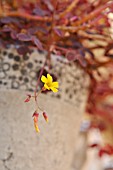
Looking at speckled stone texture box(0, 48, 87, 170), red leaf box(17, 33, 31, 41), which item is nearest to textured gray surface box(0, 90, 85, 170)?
speckled stone texture box(0, 48, 87, 170)

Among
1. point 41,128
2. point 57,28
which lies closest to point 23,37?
point 57,28

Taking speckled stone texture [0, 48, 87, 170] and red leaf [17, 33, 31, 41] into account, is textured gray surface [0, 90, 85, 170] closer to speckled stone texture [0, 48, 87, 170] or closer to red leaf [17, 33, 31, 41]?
speckled stone texture [0, 48, 87, 170]

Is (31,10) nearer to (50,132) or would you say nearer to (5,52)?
(5,52)

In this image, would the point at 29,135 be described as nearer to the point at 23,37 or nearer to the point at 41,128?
the point at 41,128

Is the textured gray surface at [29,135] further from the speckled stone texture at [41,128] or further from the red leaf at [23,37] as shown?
the red leaf at [23,37]

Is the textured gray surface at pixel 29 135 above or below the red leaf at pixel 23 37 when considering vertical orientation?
below

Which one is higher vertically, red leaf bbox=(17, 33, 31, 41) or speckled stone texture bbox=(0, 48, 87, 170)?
red leaf bbox=(17, 33, 31, 41)

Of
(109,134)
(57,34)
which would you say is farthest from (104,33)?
(109,134)

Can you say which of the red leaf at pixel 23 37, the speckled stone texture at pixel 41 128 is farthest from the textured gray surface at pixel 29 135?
the red leaf at pixel 23 37

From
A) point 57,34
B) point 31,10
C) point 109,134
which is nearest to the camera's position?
point 57,34
